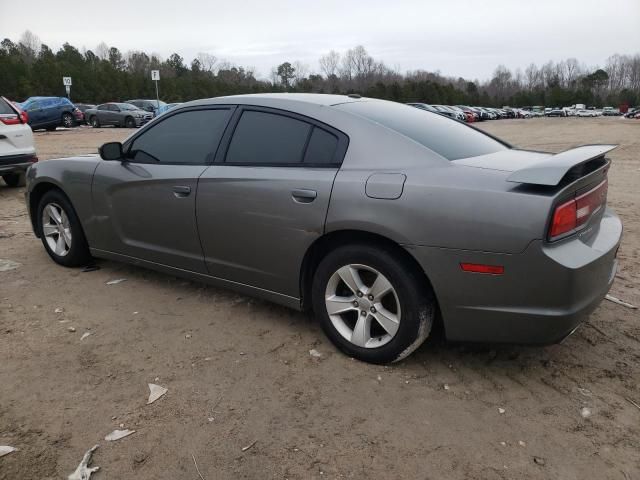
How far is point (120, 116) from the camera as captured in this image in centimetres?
2897

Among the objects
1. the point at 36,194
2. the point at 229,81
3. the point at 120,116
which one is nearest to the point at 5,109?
the point at 36,194

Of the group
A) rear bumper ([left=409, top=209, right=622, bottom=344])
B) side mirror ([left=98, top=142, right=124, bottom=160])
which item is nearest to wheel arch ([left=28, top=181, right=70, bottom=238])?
side mirror ([left=98, top=142, right=124, bottom=160])

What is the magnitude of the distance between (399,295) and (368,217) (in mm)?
449

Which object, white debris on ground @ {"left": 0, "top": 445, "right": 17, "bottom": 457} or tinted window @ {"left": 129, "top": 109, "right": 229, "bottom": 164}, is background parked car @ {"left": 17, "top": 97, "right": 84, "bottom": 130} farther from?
white debris on ground @ {"left": 0, "top": 445, "right": 17, "bottom": 457}

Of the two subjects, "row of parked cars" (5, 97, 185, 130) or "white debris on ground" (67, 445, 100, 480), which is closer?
"white debris on ground" (67, 445, 100, 480)

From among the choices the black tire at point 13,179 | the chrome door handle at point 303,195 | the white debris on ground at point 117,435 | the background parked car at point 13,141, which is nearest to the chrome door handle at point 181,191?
the chrome door handle at point 303,195

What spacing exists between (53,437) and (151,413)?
0.44m

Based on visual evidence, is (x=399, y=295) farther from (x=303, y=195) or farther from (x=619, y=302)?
(x=619, y=302)

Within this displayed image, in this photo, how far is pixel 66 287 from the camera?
173 inches

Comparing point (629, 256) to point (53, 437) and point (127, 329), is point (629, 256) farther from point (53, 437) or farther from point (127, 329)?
point (53, 437)

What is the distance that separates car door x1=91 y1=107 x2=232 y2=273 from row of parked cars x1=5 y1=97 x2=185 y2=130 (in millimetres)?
23204

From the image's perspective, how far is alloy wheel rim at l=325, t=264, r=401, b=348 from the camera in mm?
2922

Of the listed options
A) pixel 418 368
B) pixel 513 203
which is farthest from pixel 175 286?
pixel 513 203

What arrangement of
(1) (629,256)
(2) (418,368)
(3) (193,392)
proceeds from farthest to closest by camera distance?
(1) (629,256) < (2) (418,368) < (3) (193,392)
